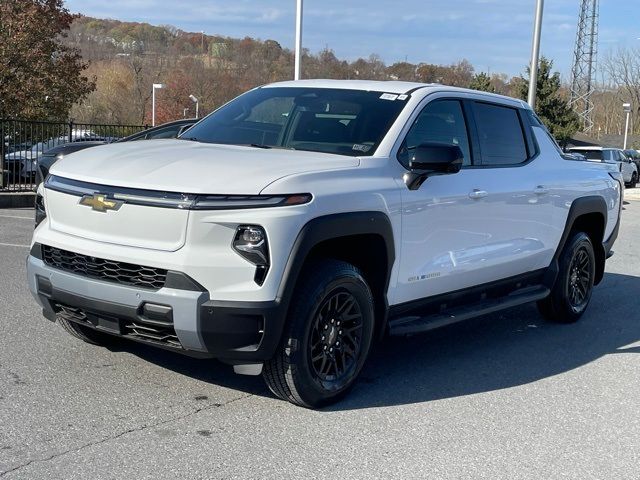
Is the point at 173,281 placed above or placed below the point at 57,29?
below

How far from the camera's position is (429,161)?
15.8 feet

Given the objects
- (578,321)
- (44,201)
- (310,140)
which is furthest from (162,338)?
(578,321)

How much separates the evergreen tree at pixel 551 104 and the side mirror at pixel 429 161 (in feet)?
129

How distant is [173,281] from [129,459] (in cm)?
89

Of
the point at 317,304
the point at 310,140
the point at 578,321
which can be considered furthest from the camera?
the point at 578,321

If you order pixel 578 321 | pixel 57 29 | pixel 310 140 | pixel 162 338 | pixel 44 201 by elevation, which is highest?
pixel 57 29

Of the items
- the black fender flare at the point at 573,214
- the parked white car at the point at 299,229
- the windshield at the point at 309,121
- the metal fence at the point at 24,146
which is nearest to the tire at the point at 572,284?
the black fender flare at the point at 573,214

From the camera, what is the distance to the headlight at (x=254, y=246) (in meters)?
4.01

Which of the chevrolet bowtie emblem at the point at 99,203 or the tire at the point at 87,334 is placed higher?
the chevrolet bowtie emblem at the point at 99,203

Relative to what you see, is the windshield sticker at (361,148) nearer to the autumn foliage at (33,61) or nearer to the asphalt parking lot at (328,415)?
the asphalt parking lot at (328,415)

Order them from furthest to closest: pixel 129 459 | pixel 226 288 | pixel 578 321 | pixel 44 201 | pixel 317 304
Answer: pixel 578 321, pixel 44 201, pixel 317 304, pixel 226 288, pixel 129 459

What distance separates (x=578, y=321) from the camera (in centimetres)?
743

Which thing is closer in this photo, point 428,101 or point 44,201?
point 44,201

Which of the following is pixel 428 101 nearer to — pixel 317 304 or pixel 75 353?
pixel 317 304
